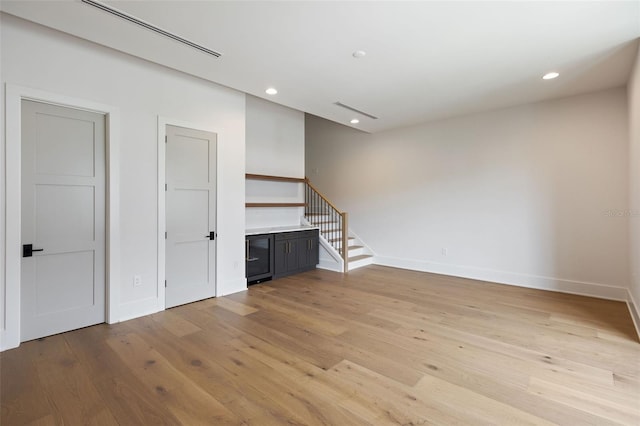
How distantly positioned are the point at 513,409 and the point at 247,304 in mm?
3037

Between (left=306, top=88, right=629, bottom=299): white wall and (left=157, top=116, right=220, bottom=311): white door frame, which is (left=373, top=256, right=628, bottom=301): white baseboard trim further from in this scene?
(left=157, top=116, right=220, bottom=311): white door frame

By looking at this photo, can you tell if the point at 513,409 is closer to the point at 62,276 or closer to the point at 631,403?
the point at 631,403

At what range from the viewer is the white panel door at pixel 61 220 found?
2.90m

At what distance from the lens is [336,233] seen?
6.84 meters

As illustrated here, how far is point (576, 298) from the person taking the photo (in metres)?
4.34

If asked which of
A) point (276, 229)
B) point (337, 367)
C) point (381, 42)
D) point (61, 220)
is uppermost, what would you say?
point (381, 42)

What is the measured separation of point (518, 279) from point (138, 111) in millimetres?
6068

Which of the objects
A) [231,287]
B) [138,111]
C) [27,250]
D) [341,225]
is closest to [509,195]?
[341,225]

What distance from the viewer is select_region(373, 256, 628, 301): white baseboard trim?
432 centimetres

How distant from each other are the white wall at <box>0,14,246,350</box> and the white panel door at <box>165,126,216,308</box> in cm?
14

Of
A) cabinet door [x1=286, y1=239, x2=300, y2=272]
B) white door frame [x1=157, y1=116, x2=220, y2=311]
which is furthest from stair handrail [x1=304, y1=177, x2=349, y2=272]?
white door frame [x1=157, y1=116, x2=220, y2=311]

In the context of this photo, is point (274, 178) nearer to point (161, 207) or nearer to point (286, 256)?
point (286, 256)

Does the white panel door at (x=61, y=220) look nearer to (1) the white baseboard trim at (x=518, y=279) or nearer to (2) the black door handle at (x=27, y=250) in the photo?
(2) the black door handle at (x=27, y=250)

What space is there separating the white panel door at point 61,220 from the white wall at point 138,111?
0.19 metres
